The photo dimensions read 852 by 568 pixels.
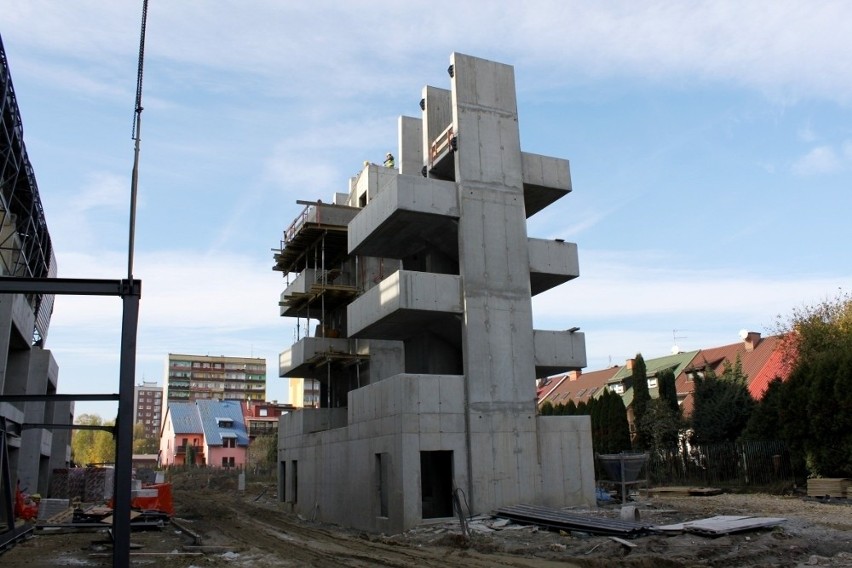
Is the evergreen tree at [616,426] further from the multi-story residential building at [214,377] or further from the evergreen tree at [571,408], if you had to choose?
the multi-story residential building at [214,377]

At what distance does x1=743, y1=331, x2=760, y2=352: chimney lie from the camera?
5550cm

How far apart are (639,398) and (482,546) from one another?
1265 inches

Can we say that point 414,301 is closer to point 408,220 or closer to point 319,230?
point 408,220

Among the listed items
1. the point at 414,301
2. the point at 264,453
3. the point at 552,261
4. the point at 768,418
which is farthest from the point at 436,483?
the point at 264,453

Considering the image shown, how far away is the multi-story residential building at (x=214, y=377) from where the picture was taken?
172375 millimetres

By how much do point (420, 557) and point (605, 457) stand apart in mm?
13044

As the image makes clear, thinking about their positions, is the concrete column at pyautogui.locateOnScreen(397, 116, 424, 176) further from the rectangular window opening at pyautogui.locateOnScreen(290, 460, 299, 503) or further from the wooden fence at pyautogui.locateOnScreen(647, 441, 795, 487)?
the wooden fence at pyautogui.locateOnScreen(647, 441, 795, 487)

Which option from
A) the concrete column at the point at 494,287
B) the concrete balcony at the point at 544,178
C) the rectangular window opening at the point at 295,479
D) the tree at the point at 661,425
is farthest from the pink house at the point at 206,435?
the concrete column at the point at 494,287

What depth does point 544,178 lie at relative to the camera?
87.9 feet

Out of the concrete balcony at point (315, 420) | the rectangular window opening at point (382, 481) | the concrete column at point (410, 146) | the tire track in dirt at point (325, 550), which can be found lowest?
the tire track in dirt at point (325, 550)

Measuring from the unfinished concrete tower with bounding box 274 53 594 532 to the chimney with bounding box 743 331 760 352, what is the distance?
3347 centimetres

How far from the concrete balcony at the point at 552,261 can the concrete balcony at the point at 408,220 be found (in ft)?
9.79

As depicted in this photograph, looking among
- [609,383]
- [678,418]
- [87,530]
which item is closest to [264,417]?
[609,383]

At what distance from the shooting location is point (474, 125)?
25.5 m
